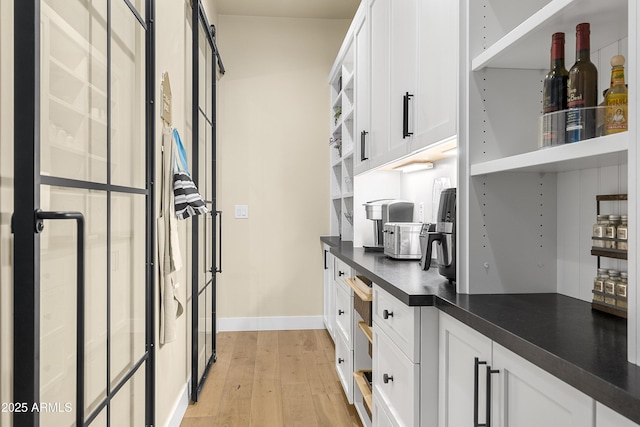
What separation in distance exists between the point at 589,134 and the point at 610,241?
1.11 feet

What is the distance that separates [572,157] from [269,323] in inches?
151

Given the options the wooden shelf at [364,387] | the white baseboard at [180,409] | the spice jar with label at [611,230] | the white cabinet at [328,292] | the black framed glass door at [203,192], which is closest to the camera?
the spice jar with label at [611,230]

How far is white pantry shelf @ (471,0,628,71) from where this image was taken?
1.01 meters

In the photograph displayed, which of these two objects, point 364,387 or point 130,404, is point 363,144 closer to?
point 364,387

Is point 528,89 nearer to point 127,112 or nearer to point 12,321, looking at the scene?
point 127,112

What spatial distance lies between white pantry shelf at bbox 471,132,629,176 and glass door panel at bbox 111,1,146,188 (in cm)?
118

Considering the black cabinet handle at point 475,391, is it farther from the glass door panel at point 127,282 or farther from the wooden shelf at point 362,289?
the glass door panel at point 127,282

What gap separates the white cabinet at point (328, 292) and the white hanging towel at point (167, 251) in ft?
5.75

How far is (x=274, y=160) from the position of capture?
14.8 feet

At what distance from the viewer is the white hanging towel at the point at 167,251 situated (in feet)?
6.73

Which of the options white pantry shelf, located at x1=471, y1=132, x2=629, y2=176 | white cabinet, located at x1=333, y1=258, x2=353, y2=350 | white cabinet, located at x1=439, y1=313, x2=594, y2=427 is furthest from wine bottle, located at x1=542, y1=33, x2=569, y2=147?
white cabinet, located at x1=333, y1=258, x2=353, y2=350

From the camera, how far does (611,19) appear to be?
107 centimetres

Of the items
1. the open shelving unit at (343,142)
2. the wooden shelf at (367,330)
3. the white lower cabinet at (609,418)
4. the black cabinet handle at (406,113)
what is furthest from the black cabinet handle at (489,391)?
the open shelving unit at (343,142)

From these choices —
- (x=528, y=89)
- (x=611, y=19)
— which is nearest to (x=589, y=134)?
(x=611, y=19)
